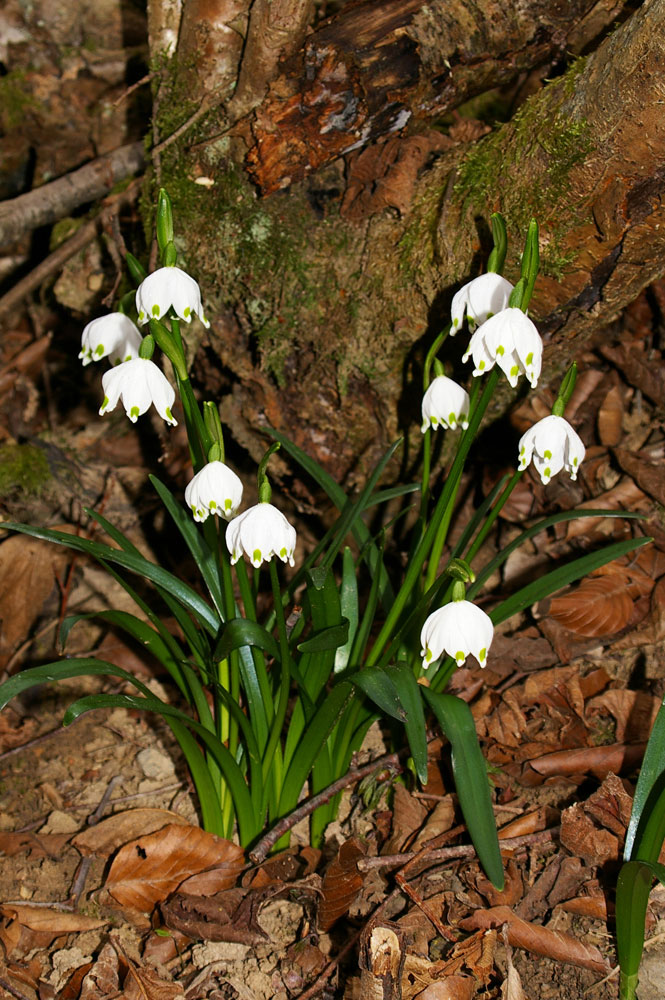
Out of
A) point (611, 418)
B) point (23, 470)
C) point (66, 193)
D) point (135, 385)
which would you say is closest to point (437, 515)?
point (135, 385)

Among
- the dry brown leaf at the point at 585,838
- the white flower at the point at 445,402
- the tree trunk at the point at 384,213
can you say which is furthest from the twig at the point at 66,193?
the dry brown leaf at the point at 585,838

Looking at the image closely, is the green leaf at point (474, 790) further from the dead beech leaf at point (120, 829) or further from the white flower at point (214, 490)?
the dead beech leaf at point (120, 829)

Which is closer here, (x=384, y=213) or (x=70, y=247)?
(x=384, y=213)

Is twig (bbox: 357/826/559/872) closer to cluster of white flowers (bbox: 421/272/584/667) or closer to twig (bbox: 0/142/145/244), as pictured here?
cluster of white flowers (bbox: 421/272/584/667)

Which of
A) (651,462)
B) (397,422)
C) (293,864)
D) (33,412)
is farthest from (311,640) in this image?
(33,412)

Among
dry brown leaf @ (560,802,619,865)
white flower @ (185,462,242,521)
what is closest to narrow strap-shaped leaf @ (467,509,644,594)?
dry brown leaf @ (560,802,619,865)

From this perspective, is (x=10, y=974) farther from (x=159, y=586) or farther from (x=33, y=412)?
(x=33, y=412)

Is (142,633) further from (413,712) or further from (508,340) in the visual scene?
(508,340)
